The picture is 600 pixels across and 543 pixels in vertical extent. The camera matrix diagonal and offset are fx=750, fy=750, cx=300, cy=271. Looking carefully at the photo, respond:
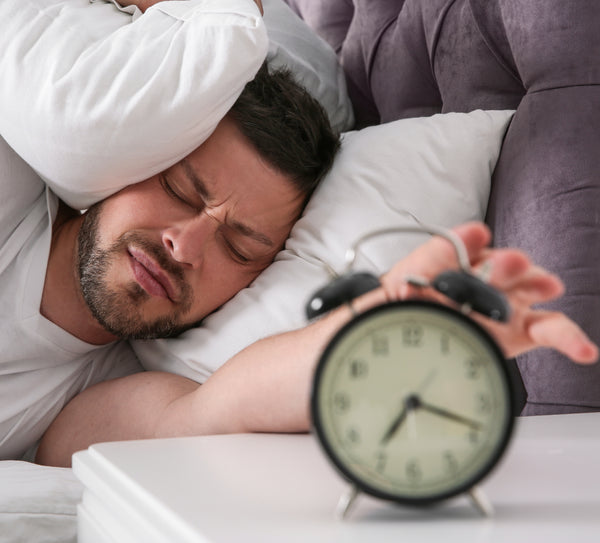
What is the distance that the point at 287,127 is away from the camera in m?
1.49

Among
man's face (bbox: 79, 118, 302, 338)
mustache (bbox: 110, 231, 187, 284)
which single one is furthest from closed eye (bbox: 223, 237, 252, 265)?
mustache (bbox: 110, 231, 187, 284)

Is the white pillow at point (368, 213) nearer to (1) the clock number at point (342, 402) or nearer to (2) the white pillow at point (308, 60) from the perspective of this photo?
(2) the white pillow at point (308, 60)

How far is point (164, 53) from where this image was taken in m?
1.24

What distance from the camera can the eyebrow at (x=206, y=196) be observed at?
1.33 m

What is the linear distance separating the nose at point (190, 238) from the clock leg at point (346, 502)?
0.77m

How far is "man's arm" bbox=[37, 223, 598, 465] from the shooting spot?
591 mm

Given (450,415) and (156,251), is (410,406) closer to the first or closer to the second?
(450,415)

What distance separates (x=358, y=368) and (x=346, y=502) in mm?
102

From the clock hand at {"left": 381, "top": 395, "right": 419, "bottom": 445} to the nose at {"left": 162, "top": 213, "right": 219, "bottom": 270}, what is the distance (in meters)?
0.78

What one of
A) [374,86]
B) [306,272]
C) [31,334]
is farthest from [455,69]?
[31,334]

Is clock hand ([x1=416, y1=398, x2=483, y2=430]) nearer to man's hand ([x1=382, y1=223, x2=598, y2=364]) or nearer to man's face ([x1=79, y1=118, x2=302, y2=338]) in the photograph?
man's hand ([x1=382, y1=223, x2=598, y2=364])

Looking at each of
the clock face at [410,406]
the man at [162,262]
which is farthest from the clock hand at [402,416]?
the man at [162,262]

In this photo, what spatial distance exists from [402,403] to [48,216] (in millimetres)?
1074

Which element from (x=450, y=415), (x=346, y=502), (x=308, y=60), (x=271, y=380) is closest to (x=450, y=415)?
(x=450, y=415)
